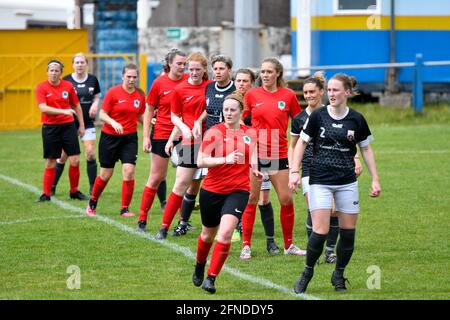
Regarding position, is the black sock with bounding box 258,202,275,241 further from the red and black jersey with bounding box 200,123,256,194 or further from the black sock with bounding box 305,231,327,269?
the black sock with bounding box 305,231,327,269

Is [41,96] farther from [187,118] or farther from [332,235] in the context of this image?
[332,235]

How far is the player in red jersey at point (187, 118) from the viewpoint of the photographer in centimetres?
1217

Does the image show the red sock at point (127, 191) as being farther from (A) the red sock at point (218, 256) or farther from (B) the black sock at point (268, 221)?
(A) the red sock at point (218, 256)

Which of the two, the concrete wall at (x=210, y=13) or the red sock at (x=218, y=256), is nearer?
the red sock at (x=218, y=256)

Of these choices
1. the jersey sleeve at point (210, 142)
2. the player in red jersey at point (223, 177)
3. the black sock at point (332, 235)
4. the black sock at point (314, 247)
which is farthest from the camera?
the black sock at point (332, 235)

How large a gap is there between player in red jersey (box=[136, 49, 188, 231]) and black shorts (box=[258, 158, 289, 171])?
76.6 inches

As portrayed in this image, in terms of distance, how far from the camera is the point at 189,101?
485 inches

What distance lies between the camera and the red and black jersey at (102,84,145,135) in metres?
14.0

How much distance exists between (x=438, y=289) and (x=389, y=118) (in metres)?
16.7

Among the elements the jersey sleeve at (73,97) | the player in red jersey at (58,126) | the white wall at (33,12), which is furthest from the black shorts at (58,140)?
the white wall at (33,12)

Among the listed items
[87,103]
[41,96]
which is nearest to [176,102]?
[41,96]

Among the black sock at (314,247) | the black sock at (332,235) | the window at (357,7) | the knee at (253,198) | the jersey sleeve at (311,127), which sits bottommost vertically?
the black sock at (332,235)

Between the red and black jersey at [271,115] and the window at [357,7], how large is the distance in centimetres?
1657

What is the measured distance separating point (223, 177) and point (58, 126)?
662cm
